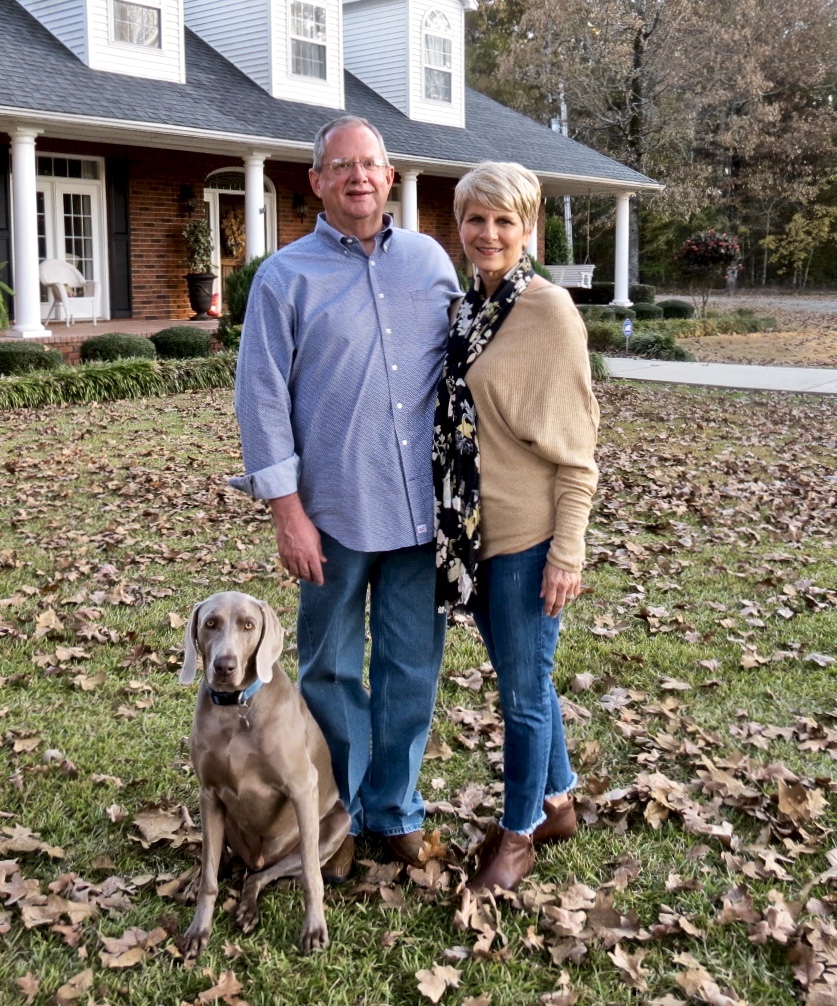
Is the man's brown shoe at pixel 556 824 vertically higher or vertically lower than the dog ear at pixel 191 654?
lower

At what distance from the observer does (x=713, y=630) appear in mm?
5527

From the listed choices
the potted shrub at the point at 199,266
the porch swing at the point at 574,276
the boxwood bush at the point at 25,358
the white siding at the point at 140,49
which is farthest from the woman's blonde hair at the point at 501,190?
the porch swing at the point at 574,276

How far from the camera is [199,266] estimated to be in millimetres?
19453

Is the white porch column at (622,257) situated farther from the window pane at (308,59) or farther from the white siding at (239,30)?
the white siding at (239,30)

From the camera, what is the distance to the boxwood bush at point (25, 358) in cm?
1346

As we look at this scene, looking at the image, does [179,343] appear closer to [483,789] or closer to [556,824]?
[483,789]

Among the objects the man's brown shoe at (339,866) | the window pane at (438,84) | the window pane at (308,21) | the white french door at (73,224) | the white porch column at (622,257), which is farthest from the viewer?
the white porch column at (622,257)

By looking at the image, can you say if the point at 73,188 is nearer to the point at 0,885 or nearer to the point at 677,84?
the point at 0,885

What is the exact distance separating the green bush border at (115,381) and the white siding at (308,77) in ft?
24.2

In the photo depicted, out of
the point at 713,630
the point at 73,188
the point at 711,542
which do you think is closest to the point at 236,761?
the point at 713,630

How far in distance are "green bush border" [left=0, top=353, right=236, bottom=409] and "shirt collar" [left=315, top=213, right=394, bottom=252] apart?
33.4 ft

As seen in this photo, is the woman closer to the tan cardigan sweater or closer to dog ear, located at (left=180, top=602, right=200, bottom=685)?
the tan cardigan sweater

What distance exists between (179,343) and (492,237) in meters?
13.2

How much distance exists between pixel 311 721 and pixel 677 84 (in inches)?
1401
